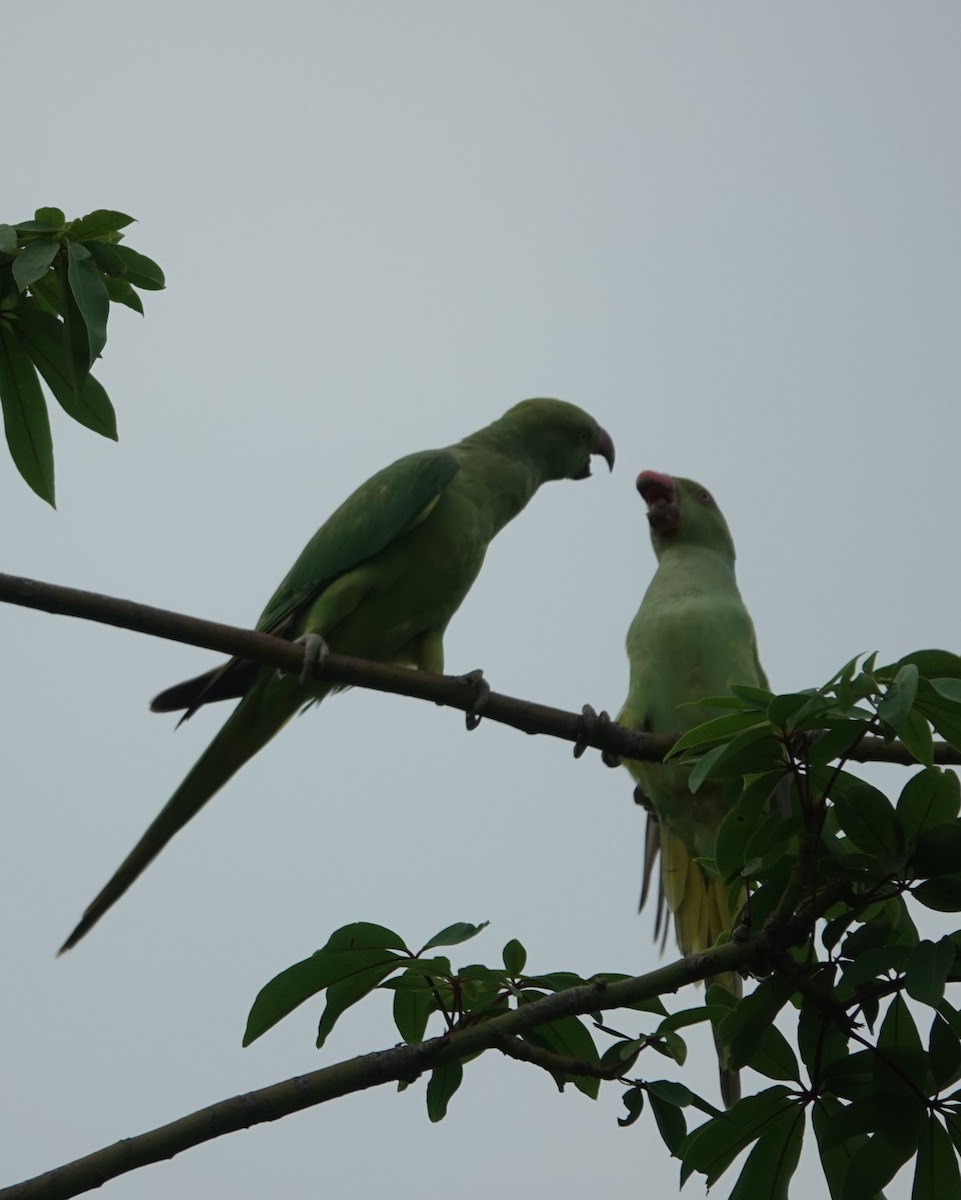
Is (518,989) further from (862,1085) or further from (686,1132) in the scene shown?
(862,1085)

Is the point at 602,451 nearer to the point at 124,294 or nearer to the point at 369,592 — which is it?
the point at 369,592

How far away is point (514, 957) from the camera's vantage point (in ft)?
7.04

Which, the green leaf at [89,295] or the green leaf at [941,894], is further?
the green leaf at [89,295]

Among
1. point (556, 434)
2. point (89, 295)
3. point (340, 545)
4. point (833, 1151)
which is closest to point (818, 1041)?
point (833, 1151)

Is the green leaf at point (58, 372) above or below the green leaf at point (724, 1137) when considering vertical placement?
above

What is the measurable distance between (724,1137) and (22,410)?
1751 millimetres

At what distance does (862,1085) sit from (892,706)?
0.71m

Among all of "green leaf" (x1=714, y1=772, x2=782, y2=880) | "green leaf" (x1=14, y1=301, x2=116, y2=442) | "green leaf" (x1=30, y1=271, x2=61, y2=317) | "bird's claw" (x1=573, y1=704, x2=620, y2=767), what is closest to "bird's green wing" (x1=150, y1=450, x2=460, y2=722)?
"bird's claw" (x1=573, y1=704, x2=620, y2=767)

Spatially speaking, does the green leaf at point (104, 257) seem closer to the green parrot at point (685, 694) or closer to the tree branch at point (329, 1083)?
the tree branch at point (329, 1083)

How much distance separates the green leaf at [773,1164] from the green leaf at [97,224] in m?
1.84

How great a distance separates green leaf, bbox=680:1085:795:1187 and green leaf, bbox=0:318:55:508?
1.58m

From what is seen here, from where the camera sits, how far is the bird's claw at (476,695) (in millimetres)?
2949

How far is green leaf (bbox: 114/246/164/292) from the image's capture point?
2.31 m

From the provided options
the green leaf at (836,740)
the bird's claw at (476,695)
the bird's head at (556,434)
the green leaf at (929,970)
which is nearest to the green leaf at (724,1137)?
A: the green leaf at (929,970)
